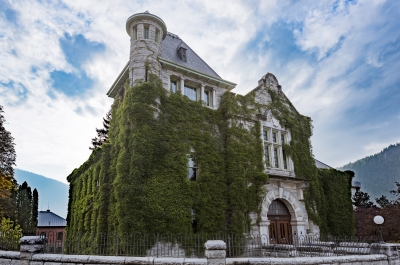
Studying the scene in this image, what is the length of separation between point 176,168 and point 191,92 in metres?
5.69

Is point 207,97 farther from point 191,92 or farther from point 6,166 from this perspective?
point 6,166

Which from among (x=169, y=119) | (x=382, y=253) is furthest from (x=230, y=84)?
(x=382, y=253)

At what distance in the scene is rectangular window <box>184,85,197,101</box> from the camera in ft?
64.2

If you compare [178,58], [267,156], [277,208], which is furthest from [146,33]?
[277,208]

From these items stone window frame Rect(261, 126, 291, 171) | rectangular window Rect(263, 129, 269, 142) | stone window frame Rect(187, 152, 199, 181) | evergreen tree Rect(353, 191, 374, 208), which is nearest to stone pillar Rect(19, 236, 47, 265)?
stone window frame Rect(187, 152, 199, 181)

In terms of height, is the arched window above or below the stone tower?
below

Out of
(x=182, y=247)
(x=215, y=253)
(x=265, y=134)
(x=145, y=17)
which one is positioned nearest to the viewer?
(x=215, y=253)

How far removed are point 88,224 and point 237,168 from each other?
10.4 meters

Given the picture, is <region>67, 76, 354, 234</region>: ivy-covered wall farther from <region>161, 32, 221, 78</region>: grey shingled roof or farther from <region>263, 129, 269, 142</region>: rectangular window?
<region>161, 32, 221, 78</region>: grey shingled roof

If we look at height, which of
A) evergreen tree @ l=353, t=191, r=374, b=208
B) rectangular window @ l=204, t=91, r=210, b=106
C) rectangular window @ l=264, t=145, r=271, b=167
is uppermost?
rectangular window @ l=204, t=91, r=210, b=106

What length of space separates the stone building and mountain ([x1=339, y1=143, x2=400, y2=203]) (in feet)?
443

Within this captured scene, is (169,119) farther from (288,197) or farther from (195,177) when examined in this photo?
(288,197)

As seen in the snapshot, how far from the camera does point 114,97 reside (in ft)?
73.4

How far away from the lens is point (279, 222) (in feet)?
65.9
